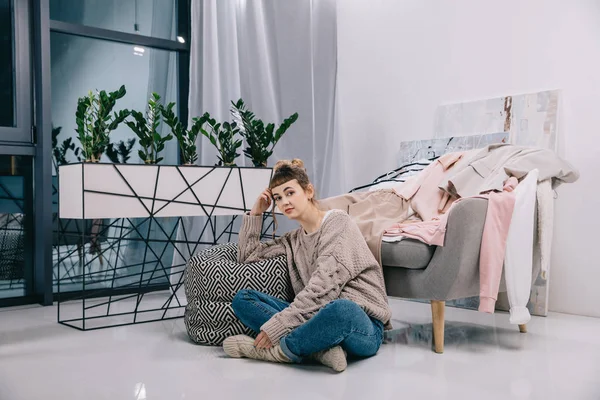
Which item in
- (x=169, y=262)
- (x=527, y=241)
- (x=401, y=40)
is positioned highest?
(x=401, y=40)

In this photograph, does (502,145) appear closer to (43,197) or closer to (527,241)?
(527,241)

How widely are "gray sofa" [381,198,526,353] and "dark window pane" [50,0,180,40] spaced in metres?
2.49

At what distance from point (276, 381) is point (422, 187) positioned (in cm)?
137

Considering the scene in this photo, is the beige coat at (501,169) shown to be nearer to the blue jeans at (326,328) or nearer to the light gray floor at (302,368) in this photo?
the light gray floor at (302,368)

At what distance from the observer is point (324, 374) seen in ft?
6.98

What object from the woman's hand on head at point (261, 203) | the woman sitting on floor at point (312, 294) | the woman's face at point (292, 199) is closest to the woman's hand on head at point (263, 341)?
the woman sitting on floor at point (312, 294)

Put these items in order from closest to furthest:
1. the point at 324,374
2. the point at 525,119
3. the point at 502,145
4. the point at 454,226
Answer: the point at 324,374 → the point at 454,226 → the point at 502,145 → the point at 525,119

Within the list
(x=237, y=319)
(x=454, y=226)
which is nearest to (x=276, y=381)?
(x=237, y=319)

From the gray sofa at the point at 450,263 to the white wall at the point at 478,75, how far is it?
3.14 feet

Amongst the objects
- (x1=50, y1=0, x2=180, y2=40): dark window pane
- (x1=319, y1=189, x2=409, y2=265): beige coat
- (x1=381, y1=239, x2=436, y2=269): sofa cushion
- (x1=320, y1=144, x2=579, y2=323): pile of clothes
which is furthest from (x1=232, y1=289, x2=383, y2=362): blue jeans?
(x1=50, y1=0, x2=180, y2=40): dark window pane

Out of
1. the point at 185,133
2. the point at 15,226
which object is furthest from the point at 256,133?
the point at 15,226

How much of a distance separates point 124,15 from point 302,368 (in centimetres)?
276

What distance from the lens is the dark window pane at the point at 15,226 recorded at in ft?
11.7

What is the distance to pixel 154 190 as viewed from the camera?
304 cm
